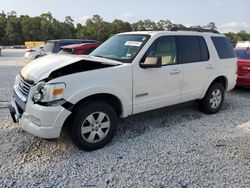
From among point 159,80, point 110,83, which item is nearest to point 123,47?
point 159,80

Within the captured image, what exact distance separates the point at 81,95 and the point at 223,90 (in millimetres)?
3606

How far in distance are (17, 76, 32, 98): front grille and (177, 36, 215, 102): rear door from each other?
8.74 ft

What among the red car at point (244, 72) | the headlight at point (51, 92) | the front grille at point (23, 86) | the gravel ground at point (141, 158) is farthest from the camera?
the red car at point (244, 72)

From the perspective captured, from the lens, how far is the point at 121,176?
318 cm

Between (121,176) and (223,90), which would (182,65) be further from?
(121,176)

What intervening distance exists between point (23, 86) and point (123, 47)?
1.78 m

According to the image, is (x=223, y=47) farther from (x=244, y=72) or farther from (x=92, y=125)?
(x=92, y=125)

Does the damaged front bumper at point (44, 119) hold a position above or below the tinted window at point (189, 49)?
below

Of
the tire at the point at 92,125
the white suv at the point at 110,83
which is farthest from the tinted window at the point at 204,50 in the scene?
the tire at the point at 92,125

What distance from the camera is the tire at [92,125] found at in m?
3.59

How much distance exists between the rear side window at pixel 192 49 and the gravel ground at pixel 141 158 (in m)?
1.25

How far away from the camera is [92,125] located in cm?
375

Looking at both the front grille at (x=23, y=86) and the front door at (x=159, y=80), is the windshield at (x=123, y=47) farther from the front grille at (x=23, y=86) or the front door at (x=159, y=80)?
the front grille at (x=23, y=86)

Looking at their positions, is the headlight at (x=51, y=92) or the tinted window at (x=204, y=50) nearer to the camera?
the headlight at (x=51, y=92)
